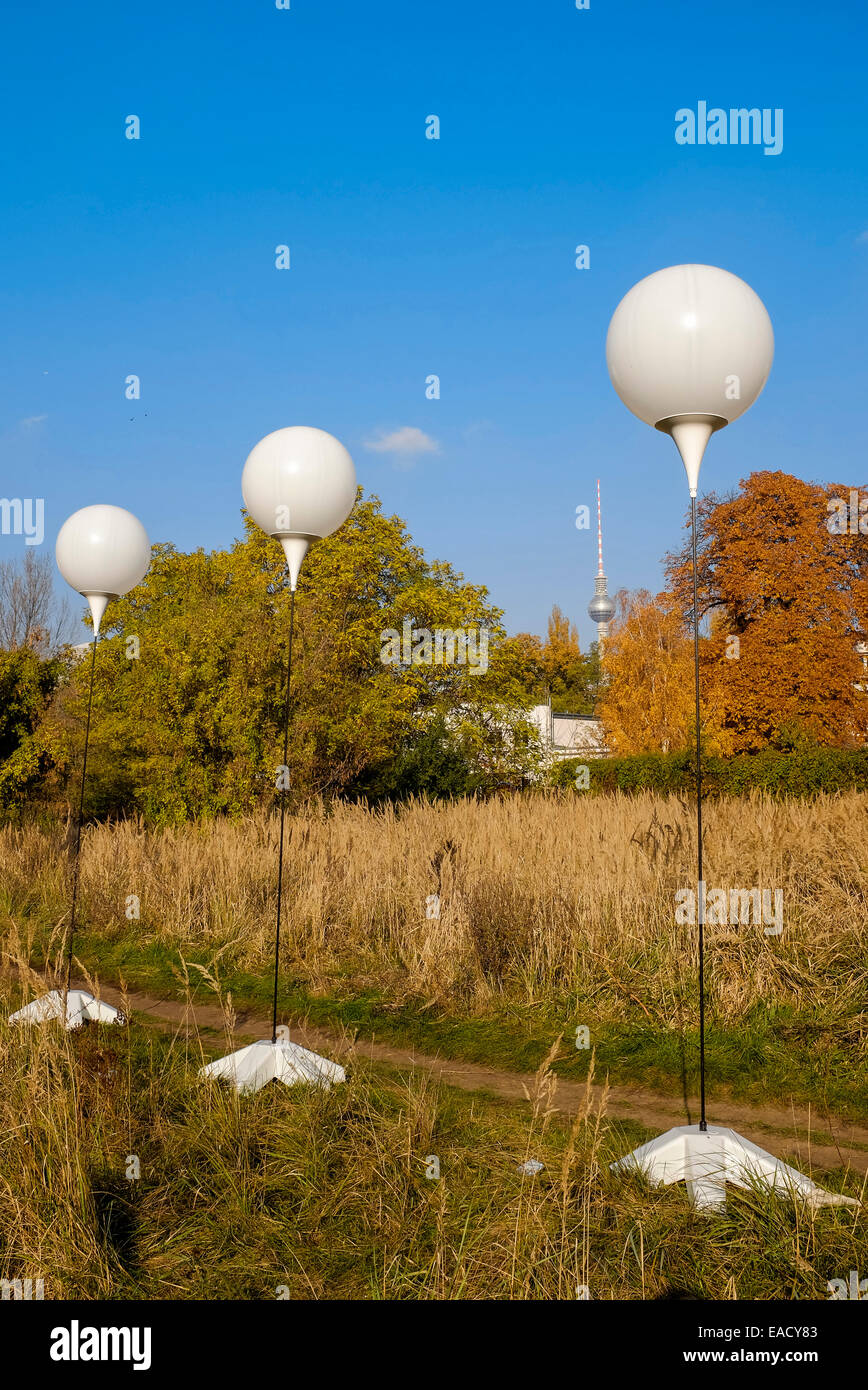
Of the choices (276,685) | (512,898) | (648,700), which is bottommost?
(512,898)

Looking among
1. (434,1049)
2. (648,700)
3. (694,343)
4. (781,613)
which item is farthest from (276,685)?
(781,613)

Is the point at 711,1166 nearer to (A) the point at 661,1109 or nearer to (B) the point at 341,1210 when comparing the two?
(A) the point at 661,1109

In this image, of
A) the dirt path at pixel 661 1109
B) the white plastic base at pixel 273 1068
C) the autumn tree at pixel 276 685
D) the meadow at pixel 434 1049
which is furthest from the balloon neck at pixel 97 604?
the white plastic base at pixel 273 1068

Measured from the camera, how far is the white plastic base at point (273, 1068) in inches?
161

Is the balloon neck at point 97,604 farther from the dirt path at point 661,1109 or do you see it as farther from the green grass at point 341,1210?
the green grass at point 341,1210

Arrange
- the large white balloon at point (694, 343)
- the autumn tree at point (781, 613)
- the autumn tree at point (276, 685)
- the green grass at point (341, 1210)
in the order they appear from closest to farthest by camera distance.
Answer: the green grass at point (341, 1210)
the large white balloon at point (694, 343)
the autumn tree at point (276, 685)
the autumn tree at point (781, 613)

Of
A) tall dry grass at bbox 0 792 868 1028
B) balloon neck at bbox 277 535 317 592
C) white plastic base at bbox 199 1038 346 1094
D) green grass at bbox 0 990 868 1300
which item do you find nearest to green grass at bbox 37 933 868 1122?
tall dry grass at bbox 0 792 868 1028

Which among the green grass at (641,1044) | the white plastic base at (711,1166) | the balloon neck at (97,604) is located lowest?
the green grass at (641,1044)

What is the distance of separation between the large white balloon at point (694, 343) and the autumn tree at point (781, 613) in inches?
729

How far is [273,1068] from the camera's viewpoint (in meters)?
4.29

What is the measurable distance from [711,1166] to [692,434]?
2.74m

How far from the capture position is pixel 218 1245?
285cm

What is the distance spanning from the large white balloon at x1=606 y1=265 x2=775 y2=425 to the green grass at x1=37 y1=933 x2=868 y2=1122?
3104 mm
